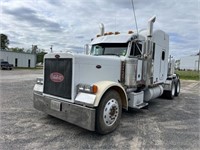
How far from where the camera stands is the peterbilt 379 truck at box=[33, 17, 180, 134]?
14.2ft

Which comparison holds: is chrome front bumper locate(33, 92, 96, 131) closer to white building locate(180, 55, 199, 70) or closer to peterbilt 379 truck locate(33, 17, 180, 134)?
peterbilt 379 truck locate(33, 17, 180, 134)

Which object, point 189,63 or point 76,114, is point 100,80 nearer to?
point 76,114

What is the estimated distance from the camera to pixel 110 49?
21.0ft

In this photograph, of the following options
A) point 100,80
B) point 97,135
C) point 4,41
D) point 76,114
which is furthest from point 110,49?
point 4,41

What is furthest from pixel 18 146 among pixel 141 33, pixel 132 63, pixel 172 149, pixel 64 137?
pixel 141 33

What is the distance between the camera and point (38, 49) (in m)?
93.4

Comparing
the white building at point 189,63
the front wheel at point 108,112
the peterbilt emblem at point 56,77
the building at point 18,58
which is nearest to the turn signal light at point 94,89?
the front wheel at point 108,112

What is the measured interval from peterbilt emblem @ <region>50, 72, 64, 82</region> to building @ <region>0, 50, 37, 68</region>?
45.3 metres

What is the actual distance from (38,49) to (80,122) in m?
94.7

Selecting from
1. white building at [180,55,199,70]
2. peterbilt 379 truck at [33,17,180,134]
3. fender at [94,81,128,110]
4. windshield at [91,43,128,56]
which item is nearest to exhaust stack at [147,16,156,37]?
peterbilt 379 truck at [33,17,180,134]

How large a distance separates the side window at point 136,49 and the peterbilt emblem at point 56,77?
7.95 ft

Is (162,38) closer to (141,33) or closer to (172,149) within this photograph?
(141,33)

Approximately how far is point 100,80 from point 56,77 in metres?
1.13

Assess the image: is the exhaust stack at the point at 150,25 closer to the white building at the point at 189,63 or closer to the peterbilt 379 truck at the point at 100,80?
the peterbilt 379 truck at the point at 100,80
